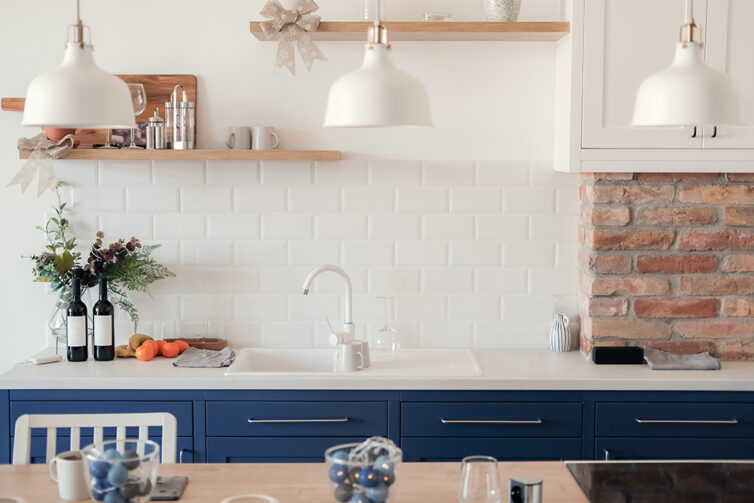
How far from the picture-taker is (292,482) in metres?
2.26

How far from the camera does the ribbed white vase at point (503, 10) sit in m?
3.58

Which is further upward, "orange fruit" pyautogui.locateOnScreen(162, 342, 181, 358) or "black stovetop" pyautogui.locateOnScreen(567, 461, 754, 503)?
"orange fruit" pyautogui.locateOnScreen(162, 342, 181, 358)

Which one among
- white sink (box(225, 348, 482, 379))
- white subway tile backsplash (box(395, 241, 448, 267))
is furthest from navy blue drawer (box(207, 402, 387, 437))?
white subway tile backsplash (box(395, 241, 448, 267))

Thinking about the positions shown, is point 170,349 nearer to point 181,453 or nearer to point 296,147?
point 181,453

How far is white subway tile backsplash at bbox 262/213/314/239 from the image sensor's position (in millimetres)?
3868

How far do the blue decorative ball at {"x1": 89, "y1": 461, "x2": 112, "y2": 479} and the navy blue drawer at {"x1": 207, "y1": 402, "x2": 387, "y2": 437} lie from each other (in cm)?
149

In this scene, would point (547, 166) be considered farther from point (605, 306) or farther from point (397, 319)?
point (397, 319)

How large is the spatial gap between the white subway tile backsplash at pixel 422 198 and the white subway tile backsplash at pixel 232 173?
613mm

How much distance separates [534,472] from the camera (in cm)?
234

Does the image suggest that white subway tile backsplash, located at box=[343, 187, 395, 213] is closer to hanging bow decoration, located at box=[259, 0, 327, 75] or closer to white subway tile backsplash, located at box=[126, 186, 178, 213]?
hanging bow decoration, located at box=[259, 0, 327, 75]

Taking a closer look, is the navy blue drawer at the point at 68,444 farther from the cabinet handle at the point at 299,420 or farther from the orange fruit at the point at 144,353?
the orange fruit at the point at 144,353

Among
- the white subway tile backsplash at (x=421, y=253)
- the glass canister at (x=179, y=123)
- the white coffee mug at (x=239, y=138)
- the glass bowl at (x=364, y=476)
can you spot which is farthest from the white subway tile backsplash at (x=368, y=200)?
the glass bowl at (x=364, y=476)

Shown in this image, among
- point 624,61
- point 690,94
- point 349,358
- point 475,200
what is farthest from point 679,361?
point 690,94

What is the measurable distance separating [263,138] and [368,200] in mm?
505
